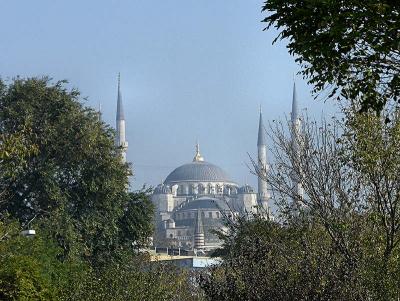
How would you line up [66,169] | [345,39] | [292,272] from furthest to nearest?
[66,169] → [292,272] → [345,39]

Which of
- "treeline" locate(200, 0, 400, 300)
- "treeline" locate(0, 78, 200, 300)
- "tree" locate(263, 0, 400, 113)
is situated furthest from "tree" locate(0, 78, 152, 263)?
"tree" locate(263, 0, 400, 113)

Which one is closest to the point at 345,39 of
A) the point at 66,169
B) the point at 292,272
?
the point at 292,272

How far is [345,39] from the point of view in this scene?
15500 mm

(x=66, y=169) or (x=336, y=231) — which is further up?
(x=66, y=169)

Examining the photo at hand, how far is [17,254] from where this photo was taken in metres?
39.1

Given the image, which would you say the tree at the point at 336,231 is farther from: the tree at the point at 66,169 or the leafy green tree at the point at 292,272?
the tree at the point at 66,169

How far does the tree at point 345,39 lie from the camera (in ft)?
49.8

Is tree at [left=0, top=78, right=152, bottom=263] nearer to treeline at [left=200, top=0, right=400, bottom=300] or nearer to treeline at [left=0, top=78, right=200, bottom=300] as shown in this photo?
treeline at [left=0, top=78, right=200, bottom=300]

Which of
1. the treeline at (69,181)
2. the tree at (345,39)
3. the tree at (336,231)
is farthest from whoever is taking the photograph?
the treeline at (69,181)

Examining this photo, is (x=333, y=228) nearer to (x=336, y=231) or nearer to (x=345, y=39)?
(x=336, y=231)

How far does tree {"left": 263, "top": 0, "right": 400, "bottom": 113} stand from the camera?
15.2 metres

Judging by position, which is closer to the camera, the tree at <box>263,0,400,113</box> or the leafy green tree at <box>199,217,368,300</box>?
the tree at <box>263,0,400,113</box>

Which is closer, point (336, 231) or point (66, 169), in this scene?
point (336, 231)

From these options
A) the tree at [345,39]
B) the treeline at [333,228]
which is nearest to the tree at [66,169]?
the treeline at [333,228]
